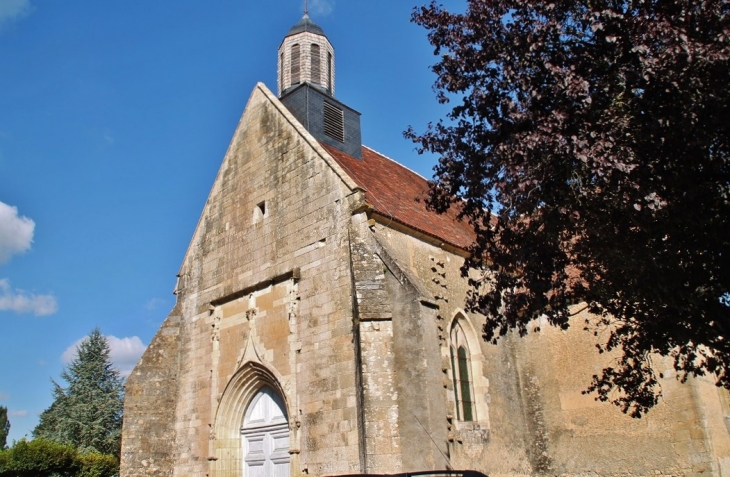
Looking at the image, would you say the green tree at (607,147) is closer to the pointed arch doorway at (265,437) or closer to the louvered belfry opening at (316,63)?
the pointed arch doorway at (265,437)

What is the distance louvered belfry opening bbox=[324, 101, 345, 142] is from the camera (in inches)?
632

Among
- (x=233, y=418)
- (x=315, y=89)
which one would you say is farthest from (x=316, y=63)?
(x=233, y=418)

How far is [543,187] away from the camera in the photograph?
606 cm

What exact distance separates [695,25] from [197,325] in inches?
478

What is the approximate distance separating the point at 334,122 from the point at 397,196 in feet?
10.1

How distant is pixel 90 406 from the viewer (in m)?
28.6

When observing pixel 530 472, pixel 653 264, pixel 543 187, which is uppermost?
pixel 543 187

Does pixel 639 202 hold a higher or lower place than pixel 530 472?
higher

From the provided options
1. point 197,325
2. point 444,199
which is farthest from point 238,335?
point 444,199

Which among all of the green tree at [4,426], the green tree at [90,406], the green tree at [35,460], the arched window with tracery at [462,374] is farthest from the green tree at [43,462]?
the green tree at [4,426]

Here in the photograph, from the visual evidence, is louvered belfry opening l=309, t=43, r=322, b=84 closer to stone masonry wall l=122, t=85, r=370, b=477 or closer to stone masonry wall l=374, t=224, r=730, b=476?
stone masonry wall l=122, t=85, r=370, b=477

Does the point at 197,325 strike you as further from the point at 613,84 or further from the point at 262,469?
the point at 613,84

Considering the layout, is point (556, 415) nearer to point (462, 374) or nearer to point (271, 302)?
point (462, 374)

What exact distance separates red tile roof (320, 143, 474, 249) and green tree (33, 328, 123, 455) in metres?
19.5
